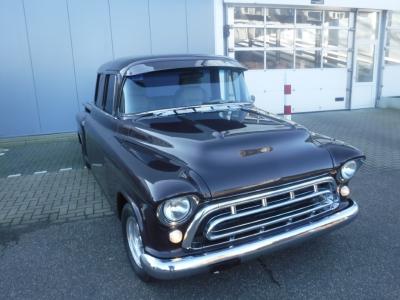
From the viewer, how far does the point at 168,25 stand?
859cm

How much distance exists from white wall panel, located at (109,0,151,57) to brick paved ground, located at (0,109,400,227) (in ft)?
8.45

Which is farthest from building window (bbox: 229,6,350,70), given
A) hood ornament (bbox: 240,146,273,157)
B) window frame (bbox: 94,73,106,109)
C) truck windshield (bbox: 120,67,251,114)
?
hood ornament (bbox: 240,146,273,157)

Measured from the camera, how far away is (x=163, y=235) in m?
2.40

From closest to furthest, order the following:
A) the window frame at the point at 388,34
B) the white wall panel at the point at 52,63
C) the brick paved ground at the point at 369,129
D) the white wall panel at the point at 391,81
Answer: the brick paved ground at the point at 369,129, the white wall panel at the point at 52,63, the window frame at the point at 388,34, the white wall panel at the point at 391,81

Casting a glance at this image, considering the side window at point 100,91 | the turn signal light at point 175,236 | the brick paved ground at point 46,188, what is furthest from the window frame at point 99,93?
the turn signal light at point 175,236

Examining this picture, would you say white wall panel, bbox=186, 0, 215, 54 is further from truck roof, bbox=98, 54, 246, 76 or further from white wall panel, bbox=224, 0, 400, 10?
truck roof, bbox=98, 54, 246, 76

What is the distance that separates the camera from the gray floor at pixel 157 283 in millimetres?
2760

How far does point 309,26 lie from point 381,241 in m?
8.24

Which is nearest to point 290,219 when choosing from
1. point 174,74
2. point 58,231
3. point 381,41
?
point 174,74

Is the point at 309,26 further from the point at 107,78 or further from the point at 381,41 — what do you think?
the point at 107,78

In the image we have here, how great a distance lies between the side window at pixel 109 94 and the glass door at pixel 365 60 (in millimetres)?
9179

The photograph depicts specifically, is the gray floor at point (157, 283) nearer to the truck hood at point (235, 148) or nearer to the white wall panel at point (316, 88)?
the truck hood at point (235, 148)

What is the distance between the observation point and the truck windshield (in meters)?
3.60

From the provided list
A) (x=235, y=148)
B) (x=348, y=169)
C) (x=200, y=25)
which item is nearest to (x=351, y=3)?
(x=200, y=25)
